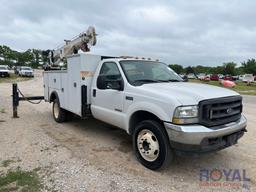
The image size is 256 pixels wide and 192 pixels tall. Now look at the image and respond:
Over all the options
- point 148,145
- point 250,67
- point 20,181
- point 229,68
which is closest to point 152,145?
point 148,145

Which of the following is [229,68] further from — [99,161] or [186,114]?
[186,114]

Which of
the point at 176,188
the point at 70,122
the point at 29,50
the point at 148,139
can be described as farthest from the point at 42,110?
the point at 29,50

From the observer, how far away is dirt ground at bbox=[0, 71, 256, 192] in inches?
155

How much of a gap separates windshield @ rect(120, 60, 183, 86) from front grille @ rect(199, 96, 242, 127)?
56.4 inches

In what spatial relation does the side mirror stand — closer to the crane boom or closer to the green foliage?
the crane boom

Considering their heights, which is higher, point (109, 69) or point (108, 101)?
point (109, 69)

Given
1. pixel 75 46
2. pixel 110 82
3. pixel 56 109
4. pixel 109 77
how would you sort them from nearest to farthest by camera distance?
pixel 110 82
pixel 109 77
pixel 56 109
pixel 75 46

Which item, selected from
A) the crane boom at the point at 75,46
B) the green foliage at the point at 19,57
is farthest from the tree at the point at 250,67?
the crane boom at the point at 75,46

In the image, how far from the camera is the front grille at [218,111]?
155 inches

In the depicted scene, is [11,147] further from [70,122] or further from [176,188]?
[176,188]

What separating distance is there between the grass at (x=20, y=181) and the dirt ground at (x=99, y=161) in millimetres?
138

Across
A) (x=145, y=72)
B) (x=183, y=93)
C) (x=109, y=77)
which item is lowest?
(x=183, y=93)

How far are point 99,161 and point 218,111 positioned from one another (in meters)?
2.30
